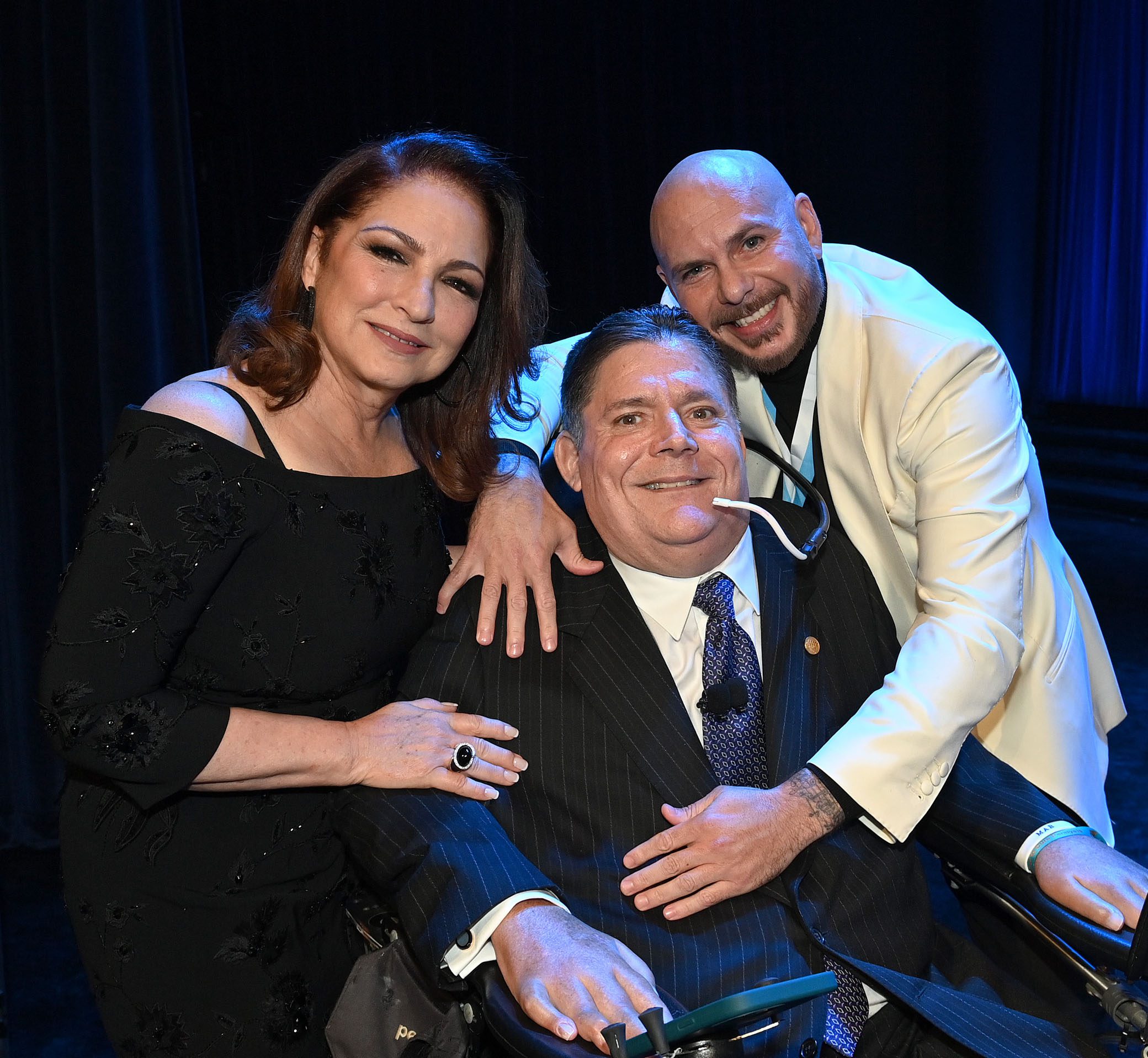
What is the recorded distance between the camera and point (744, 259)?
2324 millimetres

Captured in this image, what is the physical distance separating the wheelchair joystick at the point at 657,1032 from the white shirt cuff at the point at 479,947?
38 cm

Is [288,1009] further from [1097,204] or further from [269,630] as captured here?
[1097,204]

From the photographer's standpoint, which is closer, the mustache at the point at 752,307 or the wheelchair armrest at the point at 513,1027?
the wheelchair armrest at the point at 513,1027

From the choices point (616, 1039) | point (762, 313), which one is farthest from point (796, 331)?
point (616, 1039)

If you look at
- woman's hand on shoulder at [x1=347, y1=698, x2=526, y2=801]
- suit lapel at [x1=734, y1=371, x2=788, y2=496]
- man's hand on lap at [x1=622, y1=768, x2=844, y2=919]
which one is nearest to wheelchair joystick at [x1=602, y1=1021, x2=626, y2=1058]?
man's hand on lap at [x1=622, y1=768, x2=844, y2=919]

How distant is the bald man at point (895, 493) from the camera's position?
1855 millimetres

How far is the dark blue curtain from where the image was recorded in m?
9.63

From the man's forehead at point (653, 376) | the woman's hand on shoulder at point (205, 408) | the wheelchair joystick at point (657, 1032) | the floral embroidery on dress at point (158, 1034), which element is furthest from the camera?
the man's forehead at point (653, 376)

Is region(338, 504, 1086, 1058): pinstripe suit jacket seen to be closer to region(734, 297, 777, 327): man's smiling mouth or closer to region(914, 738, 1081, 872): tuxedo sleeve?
region(914, 738, 1081, 872): tuxedo sleeve

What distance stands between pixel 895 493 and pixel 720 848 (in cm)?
87

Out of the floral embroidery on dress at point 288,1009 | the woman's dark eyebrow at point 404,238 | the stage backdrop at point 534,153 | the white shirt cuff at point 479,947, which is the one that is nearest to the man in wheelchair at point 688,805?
the white shirt cuff at point 479,947

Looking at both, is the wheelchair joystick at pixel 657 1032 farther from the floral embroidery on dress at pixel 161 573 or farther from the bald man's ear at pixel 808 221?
the bald man's ear at pixel 808 221

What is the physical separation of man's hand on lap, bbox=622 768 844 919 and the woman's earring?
943mm

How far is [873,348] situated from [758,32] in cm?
566
